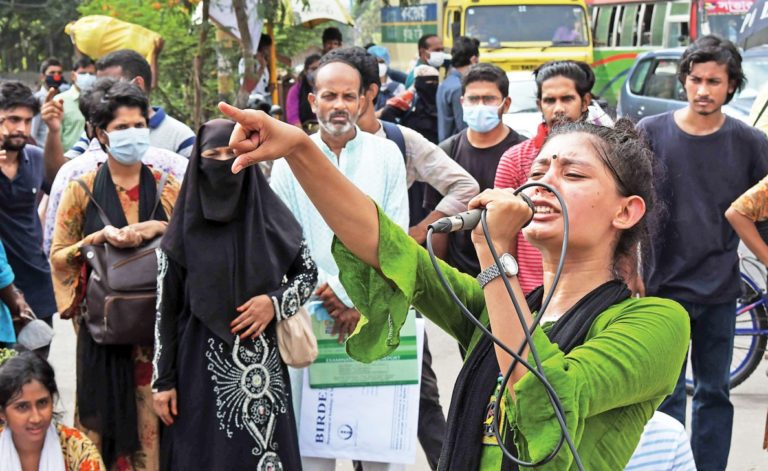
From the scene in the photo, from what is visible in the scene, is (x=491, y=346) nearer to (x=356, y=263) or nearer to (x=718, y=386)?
(x=356, y=263)

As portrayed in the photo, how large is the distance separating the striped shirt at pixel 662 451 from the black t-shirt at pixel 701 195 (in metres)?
2.06

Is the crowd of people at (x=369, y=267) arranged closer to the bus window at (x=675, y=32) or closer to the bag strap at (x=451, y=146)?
the bag strap at (x=451, y=146)

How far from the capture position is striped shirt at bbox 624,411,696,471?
2953 millimetres

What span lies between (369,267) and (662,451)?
1018 mm

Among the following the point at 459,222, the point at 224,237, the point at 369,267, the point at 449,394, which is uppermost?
the point at 459,222

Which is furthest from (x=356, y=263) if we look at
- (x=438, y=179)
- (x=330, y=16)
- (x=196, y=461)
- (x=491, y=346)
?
(x=330, y=16)

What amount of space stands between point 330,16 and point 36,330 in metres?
7.95

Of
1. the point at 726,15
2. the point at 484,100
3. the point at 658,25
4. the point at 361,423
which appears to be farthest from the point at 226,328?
the point at 658,25

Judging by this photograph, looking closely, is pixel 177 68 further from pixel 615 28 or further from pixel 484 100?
pixel 615 28

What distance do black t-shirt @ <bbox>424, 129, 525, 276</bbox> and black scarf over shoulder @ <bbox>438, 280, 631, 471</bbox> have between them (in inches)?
112

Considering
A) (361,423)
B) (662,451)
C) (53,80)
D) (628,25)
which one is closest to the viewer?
(662,451)

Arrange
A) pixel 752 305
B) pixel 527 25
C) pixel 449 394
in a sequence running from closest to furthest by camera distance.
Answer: pixel 752 305
pixel 449 394
pixel 527 25

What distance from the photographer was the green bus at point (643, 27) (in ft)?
64.4

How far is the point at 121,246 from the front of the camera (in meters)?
4.45
